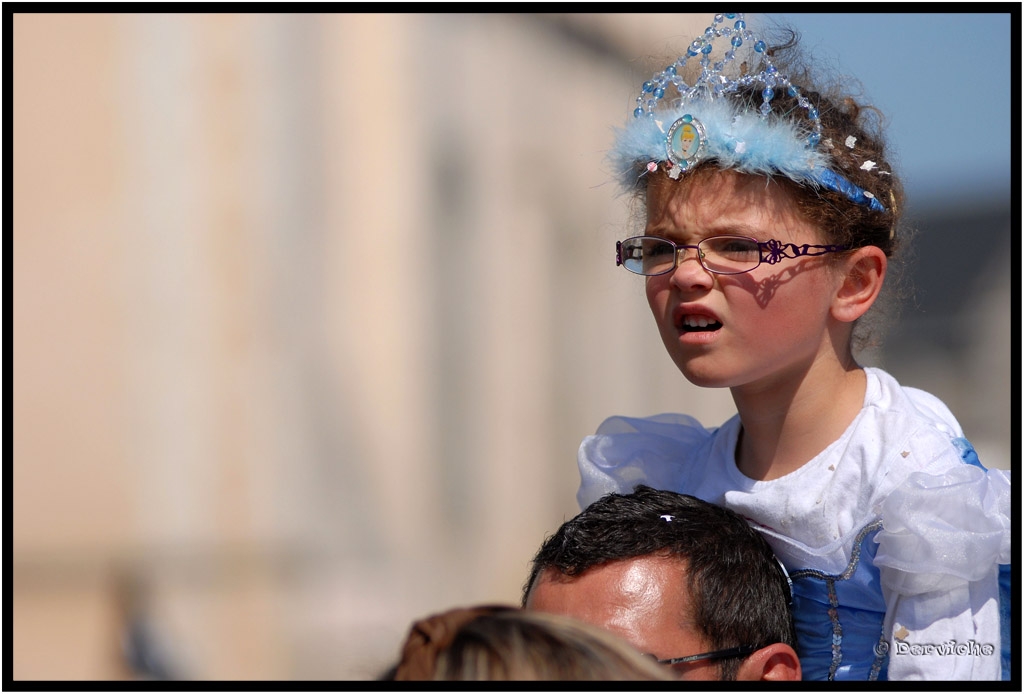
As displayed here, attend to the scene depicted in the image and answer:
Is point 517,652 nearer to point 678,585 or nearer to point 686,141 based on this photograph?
point 678,585

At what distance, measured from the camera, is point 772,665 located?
1794mm

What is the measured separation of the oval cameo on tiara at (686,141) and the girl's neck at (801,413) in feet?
1.43

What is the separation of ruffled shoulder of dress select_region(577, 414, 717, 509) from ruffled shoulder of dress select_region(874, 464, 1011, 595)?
0.52 metres

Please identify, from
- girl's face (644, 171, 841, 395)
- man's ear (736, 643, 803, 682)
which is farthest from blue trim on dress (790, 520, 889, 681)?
girl's face (644, 171, 841, 395)

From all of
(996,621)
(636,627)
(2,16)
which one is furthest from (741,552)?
(2,16)

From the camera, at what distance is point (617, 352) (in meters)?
8.34

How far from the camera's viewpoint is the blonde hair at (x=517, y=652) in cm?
125

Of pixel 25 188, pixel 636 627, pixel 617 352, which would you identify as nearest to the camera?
pixel 636 627

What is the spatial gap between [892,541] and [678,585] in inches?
13.6

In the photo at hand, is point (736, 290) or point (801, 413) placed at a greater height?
point (736, 290)

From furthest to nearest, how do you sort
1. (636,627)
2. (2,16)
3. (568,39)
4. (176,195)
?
1. (568,39)
2. (176,195)
3. (2,16)
4. (636,627)

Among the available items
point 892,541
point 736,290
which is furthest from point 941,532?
point 736,290

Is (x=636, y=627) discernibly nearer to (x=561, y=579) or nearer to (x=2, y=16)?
(x=561, y=579)

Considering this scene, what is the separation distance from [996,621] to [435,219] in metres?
4.81
